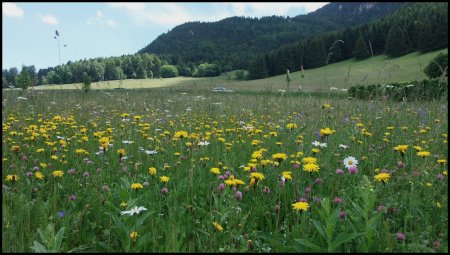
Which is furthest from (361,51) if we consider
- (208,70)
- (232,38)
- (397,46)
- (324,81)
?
(232,38)

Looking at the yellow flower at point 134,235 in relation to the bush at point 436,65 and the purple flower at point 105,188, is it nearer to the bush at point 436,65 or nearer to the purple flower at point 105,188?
Answer: the purple flower at point 105,188

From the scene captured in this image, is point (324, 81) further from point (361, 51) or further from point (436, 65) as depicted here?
point (361, 51)

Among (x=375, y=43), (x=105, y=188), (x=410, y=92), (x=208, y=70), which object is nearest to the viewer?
(x=105, y=188)

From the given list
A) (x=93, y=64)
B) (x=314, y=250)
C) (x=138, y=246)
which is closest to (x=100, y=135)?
(x=138, y=246)

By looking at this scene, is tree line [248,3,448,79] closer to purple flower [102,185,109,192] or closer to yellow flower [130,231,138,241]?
purple flower [102,185,109,192]

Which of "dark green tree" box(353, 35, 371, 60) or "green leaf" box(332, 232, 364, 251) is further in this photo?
"dark green tree" box(353, 35, 371, 60)

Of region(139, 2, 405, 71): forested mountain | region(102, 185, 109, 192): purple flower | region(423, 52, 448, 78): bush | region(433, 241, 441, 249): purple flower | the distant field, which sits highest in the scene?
region(139, 2, 405, 71): forested mountain

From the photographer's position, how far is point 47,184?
3232 mm

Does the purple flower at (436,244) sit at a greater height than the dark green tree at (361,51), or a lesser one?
lesser

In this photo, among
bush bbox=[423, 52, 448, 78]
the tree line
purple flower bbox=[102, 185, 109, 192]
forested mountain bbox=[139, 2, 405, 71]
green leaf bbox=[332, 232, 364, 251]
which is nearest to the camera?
green leaf bbox=[332, 232, 364, 251]

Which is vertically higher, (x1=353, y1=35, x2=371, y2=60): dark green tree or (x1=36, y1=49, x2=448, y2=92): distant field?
(x1=353, y1=35, x2=371, y2=60): dark green tree

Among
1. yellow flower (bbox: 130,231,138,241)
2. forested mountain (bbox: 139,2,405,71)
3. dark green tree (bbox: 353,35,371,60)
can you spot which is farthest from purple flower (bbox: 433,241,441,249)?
forested mountain (bbox: 139,2,405,71)

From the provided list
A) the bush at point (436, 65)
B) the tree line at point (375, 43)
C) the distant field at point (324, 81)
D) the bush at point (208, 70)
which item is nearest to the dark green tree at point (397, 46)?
the tree line at point (375, 43)

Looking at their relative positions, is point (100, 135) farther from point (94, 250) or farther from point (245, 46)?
point (245, 46)
